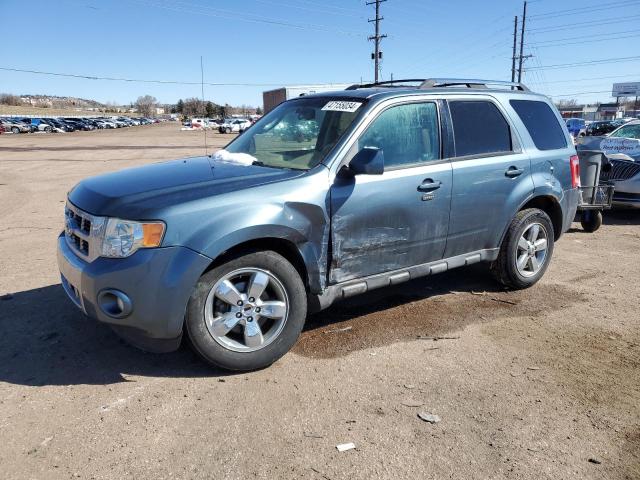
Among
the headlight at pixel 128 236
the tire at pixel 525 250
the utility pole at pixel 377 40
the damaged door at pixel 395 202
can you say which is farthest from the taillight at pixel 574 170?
the utility pole at pixel 377 40

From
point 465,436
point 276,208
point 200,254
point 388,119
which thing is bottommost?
point 465,436

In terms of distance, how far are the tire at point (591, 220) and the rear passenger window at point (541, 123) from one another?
311cm

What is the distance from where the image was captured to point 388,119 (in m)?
3.99

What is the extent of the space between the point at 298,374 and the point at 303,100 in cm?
243

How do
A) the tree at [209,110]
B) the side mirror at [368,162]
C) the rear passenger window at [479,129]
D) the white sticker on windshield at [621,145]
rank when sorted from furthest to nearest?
the tree at [209,110]
the white sticker on windshield at [621,145]
the rear passenger window at [479,129]
the side mirror at [368,162]

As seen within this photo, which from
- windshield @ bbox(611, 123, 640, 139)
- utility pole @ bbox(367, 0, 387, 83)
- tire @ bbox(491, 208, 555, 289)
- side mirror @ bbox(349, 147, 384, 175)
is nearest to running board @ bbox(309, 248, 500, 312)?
tire @ bbox(491, 208, 555, 289)

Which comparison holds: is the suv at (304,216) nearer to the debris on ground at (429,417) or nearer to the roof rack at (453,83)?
the roof rack at (453,83)

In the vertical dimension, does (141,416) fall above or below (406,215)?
below

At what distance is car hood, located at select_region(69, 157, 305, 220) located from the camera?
3.13m

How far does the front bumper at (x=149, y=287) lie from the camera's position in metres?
3.04

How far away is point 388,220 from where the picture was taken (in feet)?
12.7

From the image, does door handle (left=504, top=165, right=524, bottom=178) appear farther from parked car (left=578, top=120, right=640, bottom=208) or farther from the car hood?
parked car (left=578, top=120, right=640, bottom=208)

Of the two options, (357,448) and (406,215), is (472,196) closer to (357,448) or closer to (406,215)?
(406,215)

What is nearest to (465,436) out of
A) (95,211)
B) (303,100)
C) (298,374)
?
(298,374)
